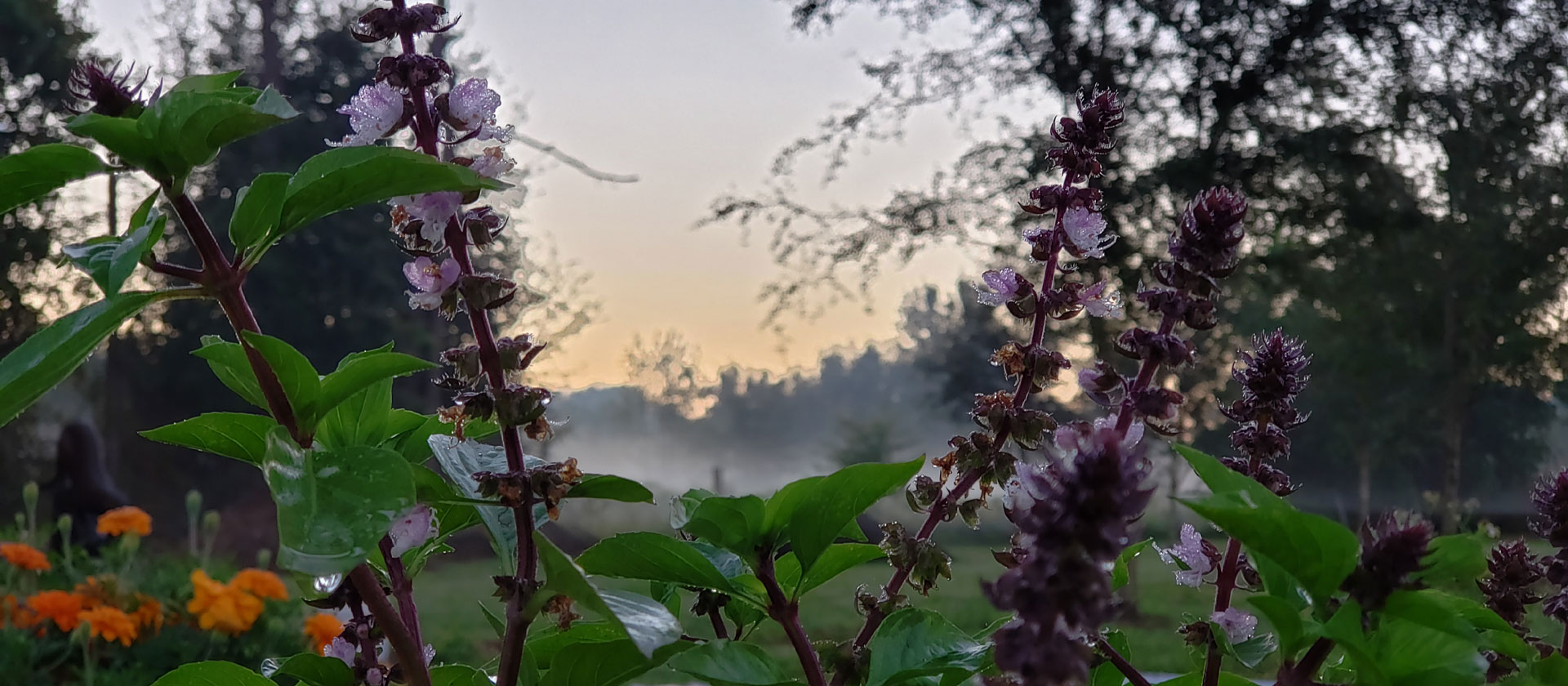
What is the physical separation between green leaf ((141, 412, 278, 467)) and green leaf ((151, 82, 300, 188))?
0.07m

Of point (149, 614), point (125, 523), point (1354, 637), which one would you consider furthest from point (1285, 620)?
point (125, 523)

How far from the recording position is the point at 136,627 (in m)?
1.74

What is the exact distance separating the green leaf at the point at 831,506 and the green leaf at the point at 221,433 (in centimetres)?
16

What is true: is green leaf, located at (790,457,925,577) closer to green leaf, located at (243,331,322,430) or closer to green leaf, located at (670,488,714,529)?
green leaf, located at (670,488,714,529)

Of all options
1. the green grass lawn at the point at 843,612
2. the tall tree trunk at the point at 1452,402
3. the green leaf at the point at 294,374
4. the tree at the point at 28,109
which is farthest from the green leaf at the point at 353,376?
the tree at the point at 28,109

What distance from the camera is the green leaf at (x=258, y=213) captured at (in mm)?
283

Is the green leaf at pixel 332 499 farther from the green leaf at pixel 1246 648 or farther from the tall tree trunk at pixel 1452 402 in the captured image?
the tall tree trunk at pixel 1452 402

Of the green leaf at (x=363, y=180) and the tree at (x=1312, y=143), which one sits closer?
the green leaf at (x=363, y=180)

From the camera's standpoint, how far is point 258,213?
11.2 inches

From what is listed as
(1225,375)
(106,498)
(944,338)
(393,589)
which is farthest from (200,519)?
(393,589)

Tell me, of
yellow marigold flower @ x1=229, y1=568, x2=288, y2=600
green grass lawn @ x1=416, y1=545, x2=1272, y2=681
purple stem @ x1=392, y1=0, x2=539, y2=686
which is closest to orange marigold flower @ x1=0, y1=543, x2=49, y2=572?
yellow marigold flower @ x1=229, y1=568, x2=288, y2=600

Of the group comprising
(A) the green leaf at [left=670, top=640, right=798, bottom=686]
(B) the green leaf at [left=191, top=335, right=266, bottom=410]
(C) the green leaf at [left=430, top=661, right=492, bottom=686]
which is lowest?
(C) the green leaf at [left=430, top=661, right=492, bottom=686]

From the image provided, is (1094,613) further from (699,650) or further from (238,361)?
(238,361)

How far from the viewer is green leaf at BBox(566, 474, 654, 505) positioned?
28 centimetres
